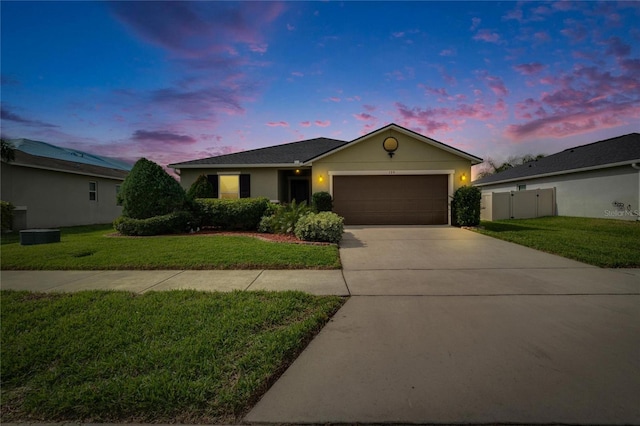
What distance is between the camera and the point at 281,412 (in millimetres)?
1809

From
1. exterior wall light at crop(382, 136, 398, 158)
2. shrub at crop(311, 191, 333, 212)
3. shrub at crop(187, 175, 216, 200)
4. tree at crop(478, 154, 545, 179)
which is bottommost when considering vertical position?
shrub at crop(311, 191, 333, 212)

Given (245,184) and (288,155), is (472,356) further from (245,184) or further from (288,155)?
(288,155)

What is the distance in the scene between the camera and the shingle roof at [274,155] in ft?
47.1

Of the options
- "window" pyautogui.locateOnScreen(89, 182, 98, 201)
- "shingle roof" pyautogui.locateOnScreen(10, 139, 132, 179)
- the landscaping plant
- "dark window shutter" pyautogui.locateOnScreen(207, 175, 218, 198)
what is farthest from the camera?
"window" pyautogui.locateOnScreen(89, 182, 98, 201)

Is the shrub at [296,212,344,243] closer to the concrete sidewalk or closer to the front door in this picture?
the concrete sidewalk

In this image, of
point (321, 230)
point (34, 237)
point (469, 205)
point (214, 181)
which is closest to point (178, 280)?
point (321, 230)

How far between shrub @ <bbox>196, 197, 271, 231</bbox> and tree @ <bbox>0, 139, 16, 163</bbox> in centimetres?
790

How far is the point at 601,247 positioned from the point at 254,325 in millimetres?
9127

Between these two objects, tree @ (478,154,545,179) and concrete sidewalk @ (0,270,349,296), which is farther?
tree @ (478,154,545,179)

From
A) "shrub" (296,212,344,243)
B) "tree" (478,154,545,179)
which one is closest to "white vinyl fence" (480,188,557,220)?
"shrub" (296,212,344,243)

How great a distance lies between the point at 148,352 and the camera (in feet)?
7.94

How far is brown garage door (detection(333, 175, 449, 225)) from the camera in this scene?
42.8 feet

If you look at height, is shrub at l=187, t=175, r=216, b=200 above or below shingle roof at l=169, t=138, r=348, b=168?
below

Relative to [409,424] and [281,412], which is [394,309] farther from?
[281,412]
